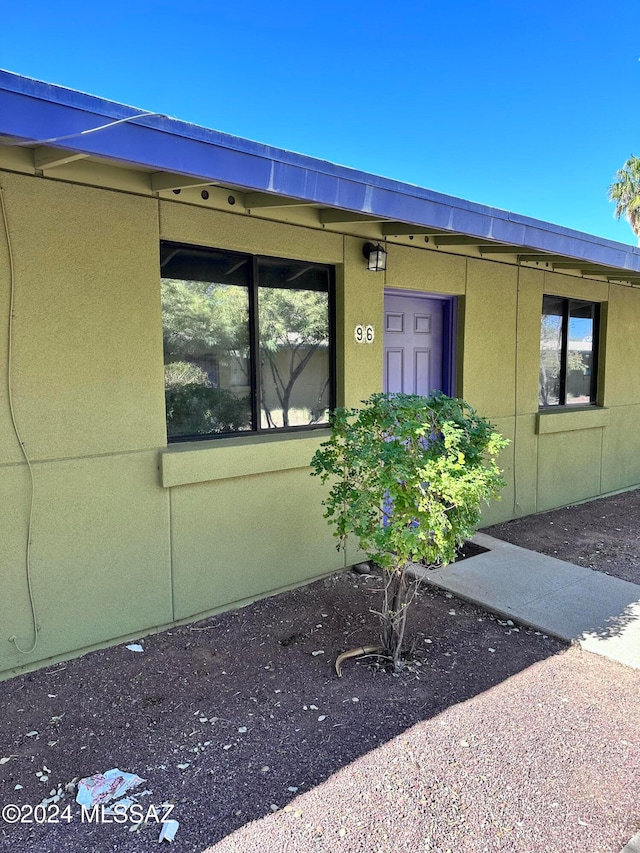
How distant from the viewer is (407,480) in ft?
9.67

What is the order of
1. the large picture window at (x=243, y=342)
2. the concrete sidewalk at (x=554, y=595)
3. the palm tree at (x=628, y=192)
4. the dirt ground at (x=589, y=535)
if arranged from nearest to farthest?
the concrete sidewalk at (x=554, y=595)
the large picture window at (x=243, y=342)
the dirt ground at (x=589, y=535)
the palm tree at (x=628, y=192)

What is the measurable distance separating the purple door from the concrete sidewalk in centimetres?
176

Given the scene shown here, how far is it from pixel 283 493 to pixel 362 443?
1.38 m

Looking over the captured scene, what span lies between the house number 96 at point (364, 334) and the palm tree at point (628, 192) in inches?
1116

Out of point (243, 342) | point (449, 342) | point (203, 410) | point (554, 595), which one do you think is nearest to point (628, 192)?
point (449, 342)

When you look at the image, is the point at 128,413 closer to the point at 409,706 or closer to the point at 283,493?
the point at 283,493

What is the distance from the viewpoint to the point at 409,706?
2973 millimetres

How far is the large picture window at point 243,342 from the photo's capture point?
390cm

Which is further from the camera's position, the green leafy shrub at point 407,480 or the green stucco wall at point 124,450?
the green stucco wall at point 124,450

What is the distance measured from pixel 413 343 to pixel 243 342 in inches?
82.3

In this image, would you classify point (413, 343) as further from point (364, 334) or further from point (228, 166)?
point (228, 166)

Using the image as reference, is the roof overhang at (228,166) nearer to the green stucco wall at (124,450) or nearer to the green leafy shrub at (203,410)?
the green stucco wall at (124,450)

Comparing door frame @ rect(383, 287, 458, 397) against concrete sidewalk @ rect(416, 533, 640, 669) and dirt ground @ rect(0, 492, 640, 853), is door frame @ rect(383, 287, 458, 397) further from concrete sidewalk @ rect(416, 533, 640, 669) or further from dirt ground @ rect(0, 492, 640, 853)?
dirt ground @ rect(0, 492, 640, 853)

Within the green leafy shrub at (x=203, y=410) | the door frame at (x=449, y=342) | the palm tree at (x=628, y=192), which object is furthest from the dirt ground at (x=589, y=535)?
the palm tree at (x=628, y=192)
